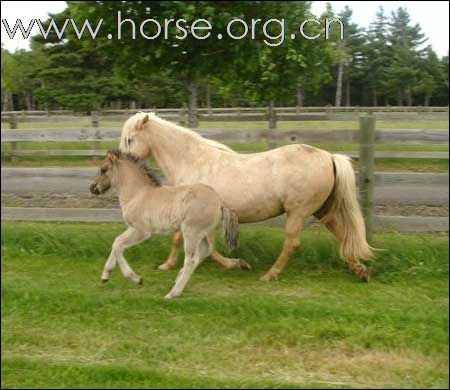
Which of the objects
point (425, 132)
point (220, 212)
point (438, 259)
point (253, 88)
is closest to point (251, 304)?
point (220, 212)

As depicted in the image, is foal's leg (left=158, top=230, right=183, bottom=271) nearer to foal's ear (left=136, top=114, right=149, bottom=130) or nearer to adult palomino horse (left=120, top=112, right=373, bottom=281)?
adult palomino horse (left=120, top=112, right=373, bottom=281)

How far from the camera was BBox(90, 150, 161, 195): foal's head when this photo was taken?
16.0 ft

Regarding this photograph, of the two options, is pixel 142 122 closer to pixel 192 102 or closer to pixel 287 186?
pixel 192 102

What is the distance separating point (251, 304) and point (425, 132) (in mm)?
2640

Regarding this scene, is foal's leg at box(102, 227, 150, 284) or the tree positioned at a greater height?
the tree

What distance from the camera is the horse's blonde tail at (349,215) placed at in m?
5.02

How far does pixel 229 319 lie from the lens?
4.03 meters

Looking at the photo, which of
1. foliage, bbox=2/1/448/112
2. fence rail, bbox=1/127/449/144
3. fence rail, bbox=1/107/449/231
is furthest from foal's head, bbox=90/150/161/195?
fence rail, bbox=1/127/449/144

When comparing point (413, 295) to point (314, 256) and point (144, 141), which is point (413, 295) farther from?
point (144, 141)

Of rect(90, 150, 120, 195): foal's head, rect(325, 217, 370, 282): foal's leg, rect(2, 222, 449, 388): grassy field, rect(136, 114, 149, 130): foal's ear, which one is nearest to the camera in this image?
rect(2, 222, 449, 388): grassy field

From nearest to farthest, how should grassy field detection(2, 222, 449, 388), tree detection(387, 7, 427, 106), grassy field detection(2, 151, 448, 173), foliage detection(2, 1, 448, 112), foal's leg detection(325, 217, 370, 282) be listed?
grassy field detection(2, 222, 449, 388) → foliage detection(2, 1, 448, 112) → tree detection(387, 7, 427, 106) → foal's leg detection(325, 217, 370, 282) → grassy field detection(2, 151, 448, 173)

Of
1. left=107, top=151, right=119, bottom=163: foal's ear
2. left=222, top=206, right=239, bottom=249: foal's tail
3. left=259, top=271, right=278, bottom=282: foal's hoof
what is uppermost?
left=107, top=151, right=119, bottom=163: foal's ear

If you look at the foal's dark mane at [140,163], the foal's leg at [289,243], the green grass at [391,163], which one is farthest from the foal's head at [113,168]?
the green grass at [391,163]

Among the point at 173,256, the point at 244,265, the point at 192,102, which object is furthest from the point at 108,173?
the point at 244,265
